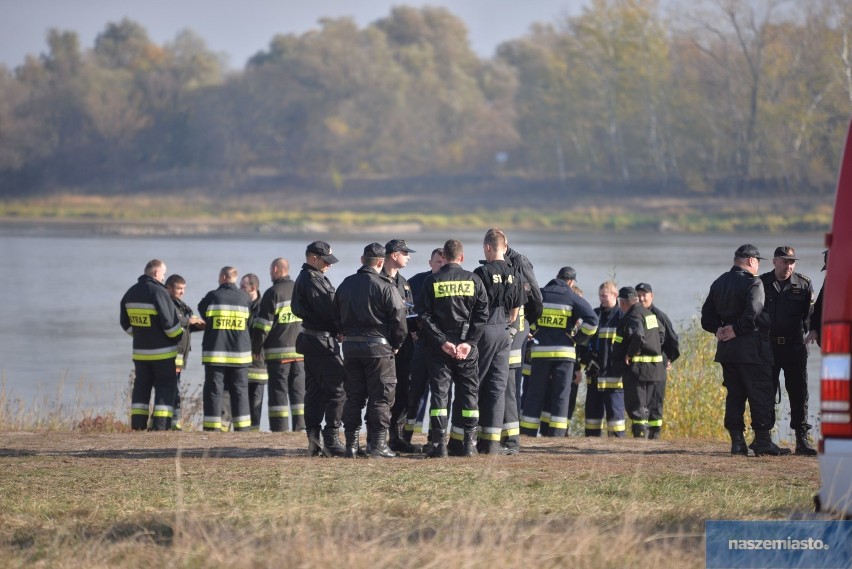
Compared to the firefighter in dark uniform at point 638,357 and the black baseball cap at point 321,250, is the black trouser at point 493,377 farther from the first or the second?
the firefighter in dark uniform at point 638,357

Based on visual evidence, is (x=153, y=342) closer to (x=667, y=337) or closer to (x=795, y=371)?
(x=667, y=337)

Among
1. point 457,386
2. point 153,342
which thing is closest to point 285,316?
point 153,342

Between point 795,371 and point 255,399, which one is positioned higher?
point 795,371

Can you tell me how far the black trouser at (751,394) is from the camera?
35.0ft

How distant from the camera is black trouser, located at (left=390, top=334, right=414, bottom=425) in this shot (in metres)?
11.3

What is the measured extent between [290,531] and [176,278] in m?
7.24

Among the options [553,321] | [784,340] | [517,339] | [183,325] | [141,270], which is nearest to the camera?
[784,340]

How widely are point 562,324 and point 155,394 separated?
4119mm

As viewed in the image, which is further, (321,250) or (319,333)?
(321,250)

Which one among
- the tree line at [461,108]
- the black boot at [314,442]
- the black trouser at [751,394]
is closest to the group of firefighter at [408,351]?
the black boot at [314,442]

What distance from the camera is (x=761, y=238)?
58094mm

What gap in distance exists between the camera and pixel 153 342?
12.9 m

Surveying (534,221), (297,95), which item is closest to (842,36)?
(534,221)

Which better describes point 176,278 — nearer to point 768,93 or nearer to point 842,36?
point 842,36
